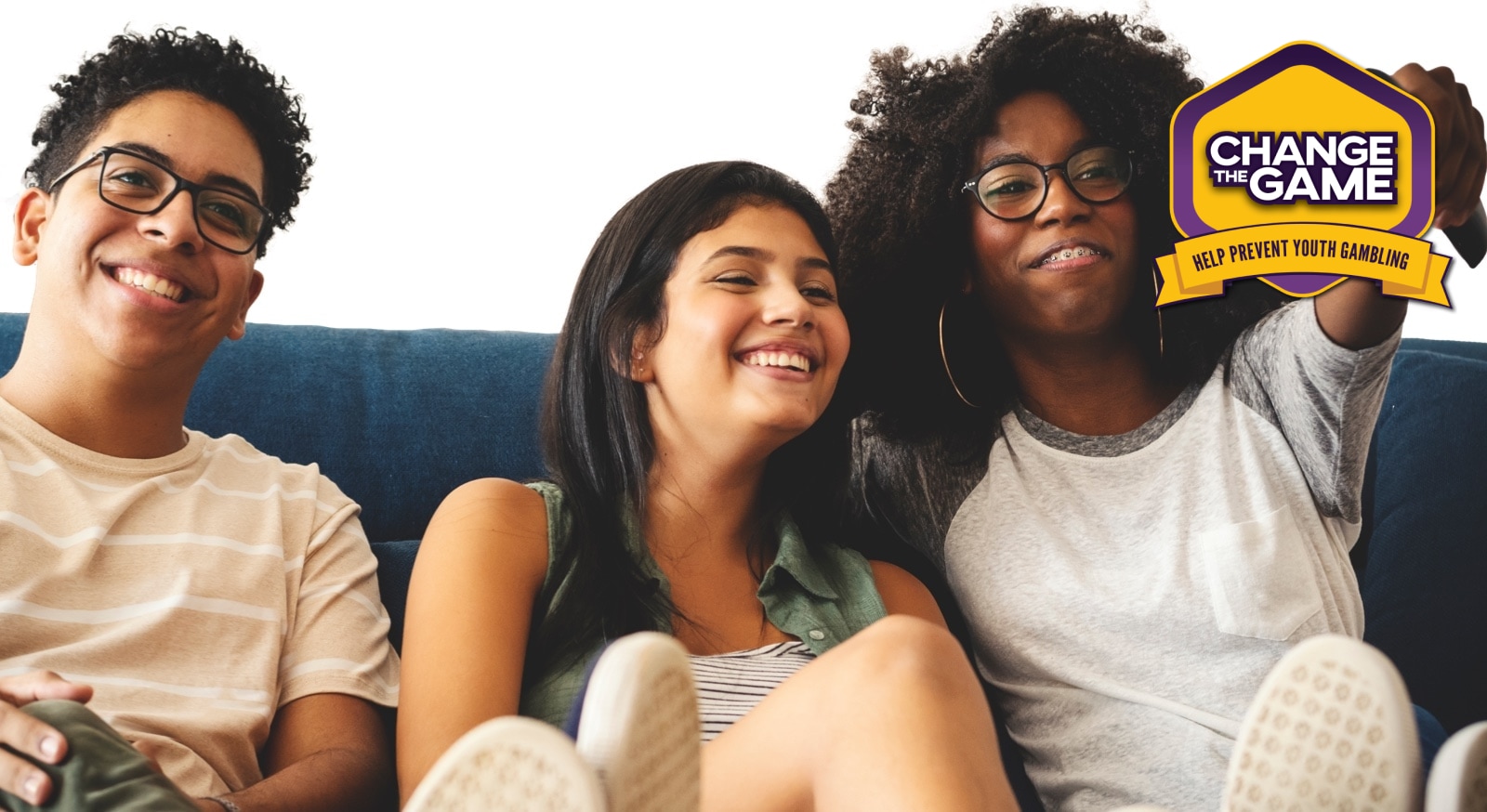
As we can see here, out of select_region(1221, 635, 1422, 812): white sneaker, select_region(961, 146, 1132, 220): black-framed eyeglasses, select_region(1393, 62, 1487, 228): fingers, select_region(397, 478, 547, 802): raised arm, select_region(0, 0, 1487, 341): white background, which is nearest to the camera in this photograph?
select_region(1221, 635, 1422, 812): white sneaker

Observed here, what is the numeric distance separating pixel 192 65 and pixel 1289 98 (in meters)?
1.55

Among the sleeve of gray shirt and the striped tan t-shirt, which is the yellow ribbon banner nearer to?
the sleeve of gray shirt

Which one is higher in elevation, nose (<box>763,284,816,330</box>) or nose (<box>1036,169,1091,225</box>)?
nose (<box>1036,169,1091,225</box>)

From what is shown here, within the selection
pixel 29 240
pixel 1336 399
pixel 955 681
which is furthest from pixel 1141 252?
pixel 29 240

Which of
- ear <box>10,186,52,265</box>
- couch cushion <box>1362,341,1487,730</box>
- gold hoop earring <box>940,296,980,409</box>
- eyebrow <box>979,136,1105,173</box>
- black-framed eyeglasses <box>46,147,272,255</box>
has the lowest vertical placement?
couch cushion <box>1362,341,1487,730</box>

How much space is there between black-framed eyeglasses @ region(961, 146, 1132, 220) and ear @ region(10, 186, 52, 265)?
3.47 ft

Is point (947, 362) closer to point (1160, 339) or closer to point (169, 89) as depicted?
point (1160, 339)

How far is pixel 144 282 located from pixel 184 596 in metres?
0.32

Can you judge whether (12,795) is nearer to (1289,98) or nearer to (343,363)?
(343,363)

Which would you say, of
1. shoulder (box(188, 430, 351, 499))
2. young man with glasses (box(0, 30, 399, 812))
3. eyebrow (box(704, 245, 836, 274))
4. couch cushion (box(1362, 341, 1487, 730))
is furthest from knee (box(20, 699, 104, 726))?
couch cushion (box(1362, 341, 1487, 730))

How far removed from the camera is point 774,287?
1.31 metres

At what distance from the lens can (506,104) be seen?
225 centimetres

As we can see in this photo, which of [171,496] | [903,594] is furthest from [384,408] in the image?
[903,594]

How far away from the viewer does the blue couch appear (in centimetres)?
160
